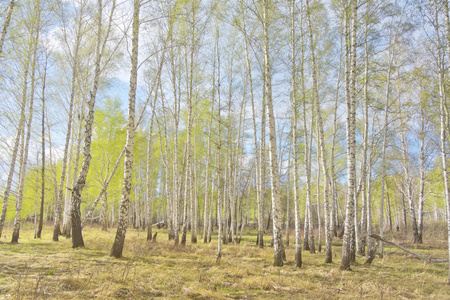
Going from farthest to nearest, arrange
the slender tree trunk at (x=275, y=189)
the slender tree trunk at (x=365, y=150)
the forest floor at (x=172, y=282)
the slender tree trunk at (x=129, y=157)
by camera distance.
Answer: the slender tree trunk at (x=365, y=150), the slender tree trunk at (x=275, y=189), the slender tree trunk at (x=129, y=157), the forest floor at (x=172, y=282)

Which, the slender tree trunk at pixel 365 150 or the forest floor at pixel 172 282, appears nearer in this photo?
the forest floor at pixel 172 282

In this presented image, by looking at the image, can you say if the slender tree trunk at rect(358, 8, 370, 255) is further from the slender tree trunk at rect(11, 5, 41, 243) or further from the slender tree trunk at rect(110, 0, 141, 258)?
the slender tree trunk at rect(11, 5, 41, 243)

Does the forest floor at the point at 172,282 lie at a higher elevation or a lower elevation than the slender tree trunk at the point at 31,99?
lower

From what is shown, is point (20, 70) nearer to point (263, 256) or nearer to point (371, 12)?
point (263, 256)

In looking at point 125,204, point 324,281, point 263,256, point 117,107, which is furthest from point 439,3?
point 117,107

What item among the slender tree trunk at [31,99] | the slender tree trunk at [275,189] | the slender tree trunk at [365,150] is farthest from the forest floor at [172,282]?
the slender tree trunk at [31,99]

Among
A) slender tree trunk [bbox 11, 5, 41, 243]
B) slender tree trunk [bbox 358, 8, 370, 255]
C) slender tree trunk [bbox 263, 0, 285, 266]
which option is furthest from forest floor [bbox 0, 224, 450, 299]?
slender tree trunk [bbox 11, 5, 41, 243]

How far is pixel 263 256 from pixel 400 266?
5.33m

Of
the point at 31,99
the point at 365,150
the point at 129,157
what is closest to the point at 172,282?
the point at 129,157

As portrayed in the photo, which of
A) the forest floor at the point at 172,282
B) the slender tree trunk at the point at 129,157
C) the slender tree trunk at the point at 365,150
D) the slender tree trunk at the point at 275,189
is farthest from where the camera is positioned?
the slender tree trunk at the point at 365,150

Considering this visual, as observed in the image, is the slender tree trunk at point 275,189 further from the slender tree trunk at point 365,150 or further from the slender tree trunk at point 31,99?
the slender tree trunk at point 31,99

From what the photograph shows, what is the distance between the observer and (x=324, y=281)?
593 centimetres

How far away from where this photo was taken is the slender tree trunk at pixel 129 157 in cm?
681

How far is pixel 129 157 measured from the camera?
23.0 feet
